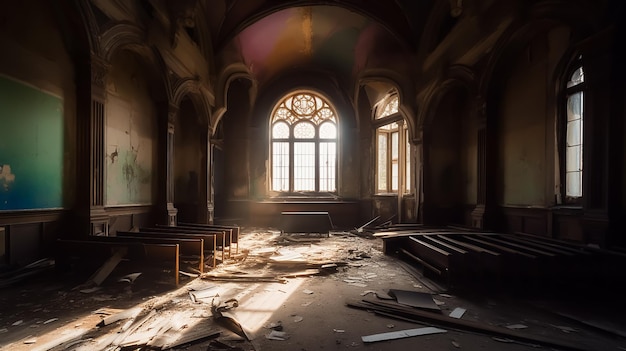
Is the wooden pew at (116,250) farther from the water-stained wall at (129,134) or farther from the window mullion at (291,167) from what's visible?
the window mullion at (291,167)

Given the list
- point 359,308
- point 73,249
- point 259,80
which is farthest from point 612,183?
point 259,80

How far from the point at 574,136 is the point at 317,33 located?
7.61 metres

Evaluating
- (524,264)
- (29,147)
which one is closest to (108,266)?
(29,147)

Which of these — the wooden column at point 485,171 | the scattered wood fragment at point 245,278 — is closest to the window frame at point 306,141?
the wooden column at point 485,171

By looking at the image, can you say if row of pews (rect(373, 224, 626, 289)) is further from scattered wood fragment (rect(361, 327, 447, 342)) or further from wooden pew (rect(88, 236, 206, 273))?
wooden pew (rect(88, 236, 206, 273))

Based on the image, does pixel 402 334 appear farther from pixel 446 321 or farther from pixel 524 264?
pixel 524 264

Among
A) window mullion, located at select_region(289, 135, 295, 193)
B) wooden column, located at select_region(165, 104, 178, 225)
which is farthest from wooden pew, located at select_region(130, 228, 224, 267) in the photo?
window mullion, located at select_region(289, 135, 295, 193)

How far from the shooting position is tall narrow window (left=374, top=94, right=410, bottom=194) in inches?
426

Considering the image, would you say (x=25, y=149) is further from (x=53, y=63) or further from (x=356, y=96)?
(x=356, y=96)

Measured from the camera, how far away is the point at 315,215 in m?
9.23

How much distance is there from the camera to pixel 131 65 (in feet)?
21.5

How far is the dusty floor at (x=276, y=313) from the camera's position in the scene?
2.66 meters

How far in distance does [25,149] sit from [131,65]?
2946mm

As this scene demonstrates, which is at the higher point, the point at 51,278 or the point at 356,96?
the point at 356,96
